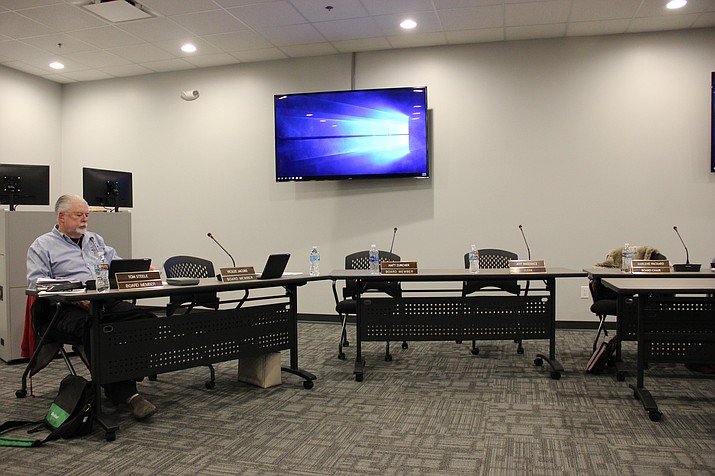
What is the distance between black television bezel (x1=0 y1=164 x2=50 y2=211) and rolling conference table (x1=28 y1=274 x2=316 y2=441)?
2.03 m

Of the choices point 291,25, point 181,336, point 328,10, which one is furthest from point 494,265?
point 291,25

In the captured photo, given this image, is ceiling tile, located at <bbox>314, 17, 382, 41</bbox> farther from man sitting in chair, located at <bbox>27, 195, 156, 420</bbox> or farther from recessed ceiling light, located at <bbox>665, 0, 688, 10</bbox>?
man sitting in chair, located at <bbox>27, 195, 156, 420</bbox>

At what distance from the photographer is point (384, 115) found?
5879mm

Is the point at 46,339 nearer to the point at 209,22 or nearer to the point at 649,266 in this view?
the point at 209,22

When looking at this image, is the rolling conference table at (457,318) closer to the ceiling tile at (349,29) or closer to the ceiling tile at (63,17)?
the ceiling tile at (349,29)

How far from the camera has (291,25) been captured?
5.36 metres

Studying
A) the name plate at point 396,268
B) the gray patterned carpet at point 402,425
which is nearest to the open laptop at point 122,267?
the gray patterned carpet at point 402,425

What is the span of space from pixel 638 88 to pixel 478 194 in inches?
70.7

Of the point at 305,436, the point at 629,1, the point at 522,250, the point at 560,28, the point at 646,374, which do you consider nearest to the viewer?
the point at 305,436

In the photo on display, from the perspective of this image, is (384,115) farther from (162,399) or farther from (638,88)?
(162,399)

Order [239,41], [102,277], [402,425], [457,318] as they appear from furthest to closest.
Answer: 1. [239,41]
2. [457,318]
3. [102,277]
4. [402,425]

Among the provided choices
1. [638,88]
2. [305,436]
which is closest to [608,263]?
[638,88]

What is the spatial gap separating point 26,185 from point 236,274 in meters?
2.24

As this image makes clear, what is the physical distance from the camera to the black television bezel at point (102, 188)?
5145 mm
